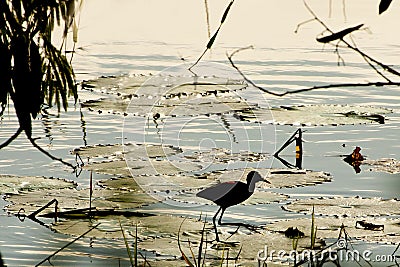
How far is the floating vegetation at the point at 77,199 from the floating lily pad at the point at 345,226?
74 centimetres

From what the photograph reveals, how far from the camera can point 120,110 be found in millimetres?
6586

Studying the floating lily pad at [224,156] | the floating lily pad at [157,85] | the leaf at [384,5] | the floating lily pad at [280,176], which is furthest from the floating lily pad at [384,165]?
the leaf at [384,5]

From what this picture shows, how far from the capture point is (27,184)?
479 cm

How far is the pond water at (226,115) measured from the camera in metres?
4.37

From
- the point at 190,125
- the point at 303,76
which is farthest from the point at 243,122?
the point at 303,76

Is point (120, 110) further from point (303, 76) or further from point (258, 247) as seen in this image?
point (258, 247)

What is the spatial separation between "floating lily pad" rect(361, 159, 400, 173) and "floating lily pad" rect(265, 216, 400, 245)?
93 centimetres

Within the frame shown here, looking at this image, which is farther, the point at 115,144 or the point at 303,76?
the point at 303,76

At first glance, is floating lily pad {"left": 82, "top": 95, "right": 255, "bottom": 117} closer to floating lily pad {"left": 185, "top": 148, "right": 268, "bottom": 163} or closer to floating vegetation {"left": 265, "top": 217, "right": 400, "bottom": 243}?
floating lily pad {"left": 185, "top": 148, "right": 268, "bottom": 163}

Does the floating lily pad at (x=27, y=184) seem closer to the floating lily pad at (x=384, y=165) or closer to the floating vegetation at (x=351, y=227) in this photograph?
the floating vegetation at (x=351, y=227)

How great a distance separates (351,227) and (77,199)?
47.8 inches

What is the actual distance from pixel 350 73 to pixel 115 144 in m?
2.96

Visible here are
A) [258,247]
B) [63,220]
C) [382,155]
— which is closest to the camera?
[258,247]

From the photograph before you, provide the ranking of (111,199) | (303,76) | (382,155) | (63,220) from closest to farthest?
(63,220) < (111,199) < (382,155) < (303,76)
